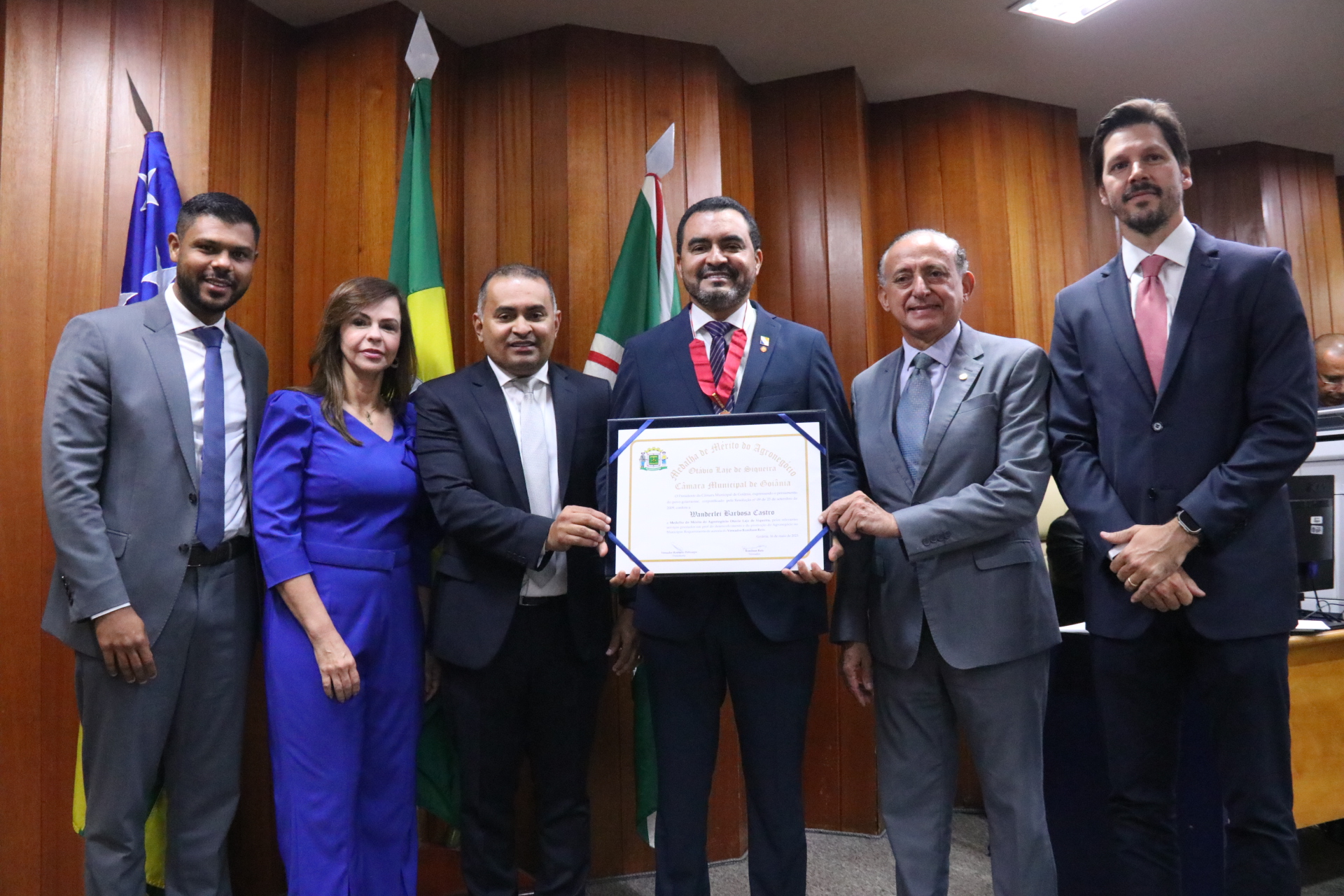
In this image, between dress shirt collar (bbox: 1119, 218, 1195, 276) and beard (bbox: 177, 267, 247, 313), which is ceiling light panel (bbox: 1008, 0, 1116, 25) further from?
beard (bbox: 177, 267, 247, 313)

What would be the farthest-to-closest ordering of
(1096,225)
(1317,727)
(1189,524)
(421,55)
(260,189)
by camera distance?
(1096,225) < (260,189) < (421,55) < (1317,727) < (1189,524)

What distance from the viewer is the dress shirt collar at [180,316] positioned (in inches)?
85.4

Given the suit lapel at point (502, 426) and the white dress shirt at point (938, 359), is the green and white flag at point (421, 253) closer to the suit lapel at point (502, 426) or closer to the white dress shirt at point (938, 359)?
the suit lapel at point (502, 426)

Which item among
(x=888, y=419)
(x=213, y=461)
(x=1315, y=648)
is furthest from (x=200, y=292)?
(x=1315, y=648)

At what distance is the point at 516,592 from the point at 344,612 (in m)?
0.40

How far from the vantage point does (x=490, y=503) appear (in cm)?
207

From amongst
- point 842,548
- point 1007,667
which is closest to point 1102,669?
point 1007,667

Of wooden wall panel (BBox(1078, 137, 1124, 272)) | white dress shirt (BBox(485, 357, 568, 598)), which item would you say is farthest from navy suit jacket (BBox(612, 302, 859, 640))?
wooden wall panel (BBox(1078, 137, 1124, 272))

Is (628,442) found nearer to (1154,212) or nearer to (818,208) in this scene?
(1154,212)

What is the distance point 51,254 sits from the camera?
8.55 ft

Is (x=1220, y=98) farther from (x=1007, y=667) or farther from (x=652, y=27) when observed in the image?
(x=1007, y=667)

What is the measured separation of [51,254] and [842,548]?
2487mm

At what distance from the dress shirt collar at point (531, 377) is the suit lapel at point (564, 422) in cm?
2

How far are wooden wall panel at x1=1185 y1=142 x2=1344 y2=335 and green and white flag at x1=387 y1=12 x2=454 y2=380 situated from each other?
4.22 meters
